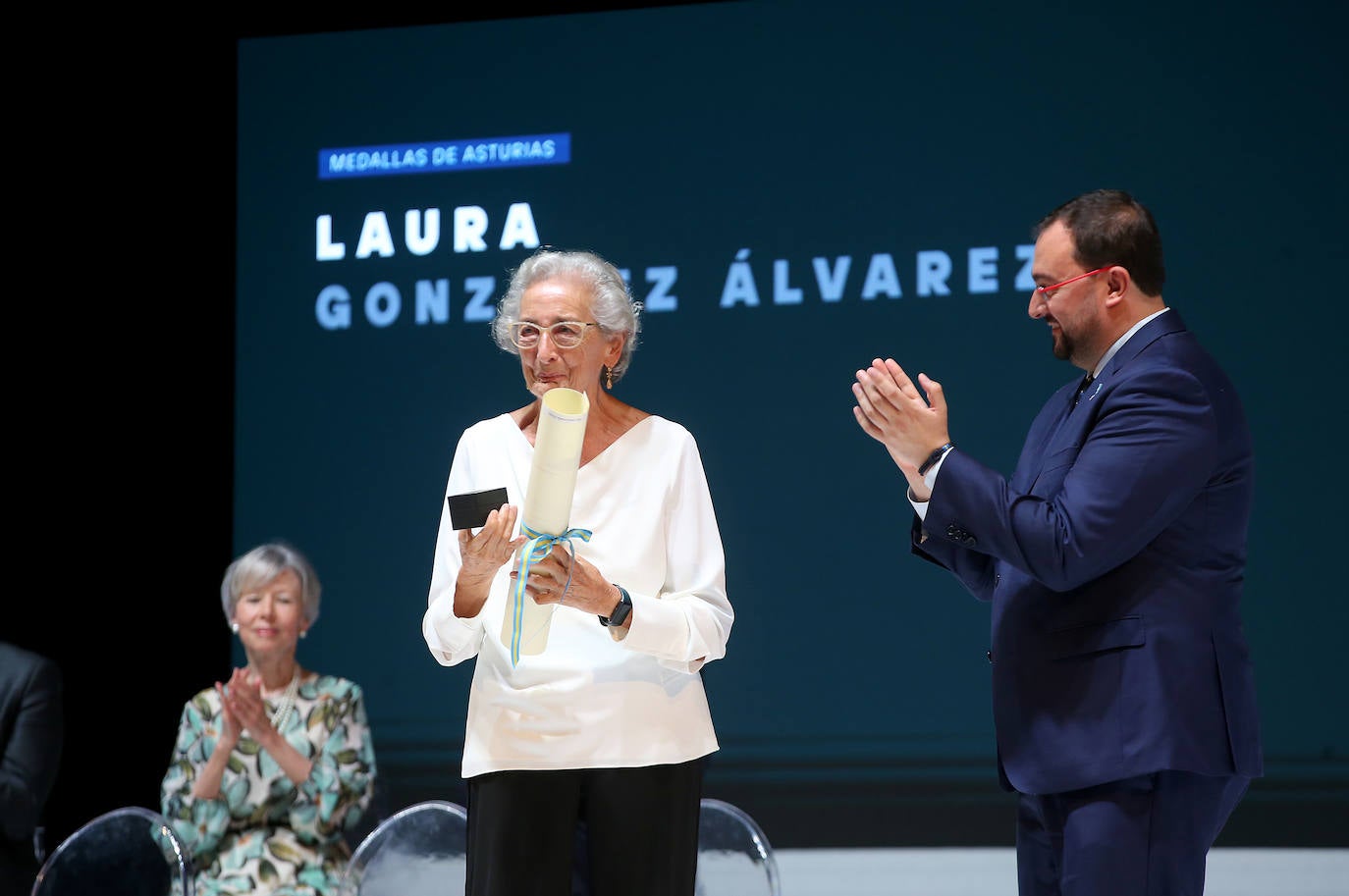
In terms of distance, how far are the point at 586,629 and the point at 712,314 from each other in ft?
7.51

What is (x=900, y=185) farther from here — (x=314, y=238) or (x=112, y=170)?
(x=112, y=170)

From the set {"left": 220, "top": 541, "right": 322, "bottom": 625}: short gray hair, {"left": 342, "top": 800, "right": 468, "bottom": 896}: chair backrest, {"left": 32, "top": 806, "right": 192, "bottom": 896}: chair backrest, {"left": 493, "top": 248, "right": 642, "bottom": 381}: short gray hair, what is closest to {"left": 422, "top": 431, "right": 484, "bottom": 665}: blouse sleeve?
{"left": 493, "top": 248, "right": 642, "bottom": 381}: short gray hair

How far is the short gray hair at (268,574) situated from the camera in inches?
158

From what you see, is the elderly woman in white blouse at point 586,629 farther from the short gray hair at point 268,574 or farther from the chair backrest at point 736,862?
the short gray hair at point 268,574

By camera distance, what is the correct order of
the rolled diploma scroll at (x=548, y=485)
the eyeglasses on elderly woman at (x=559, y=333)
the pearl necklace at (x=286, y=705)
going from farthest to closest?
the pearl necklace at (x=286, y=705) < the eyeglasses on elderly woman at (x=559, y=333) < the rolled diploma scroll at (x=548, y=485)

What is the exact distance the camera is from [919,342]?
4180mm

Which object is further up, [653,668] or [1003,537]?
[1003,537]

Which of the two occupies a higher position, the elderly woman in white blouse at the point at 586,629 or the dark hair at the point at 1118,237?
the dark hair at the point at 1118,237

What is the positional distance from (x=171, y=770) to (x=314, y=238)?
1.69m

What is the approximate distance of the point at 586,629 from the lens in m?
2.14

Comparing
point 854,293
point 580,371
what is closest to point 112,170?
point 854,293

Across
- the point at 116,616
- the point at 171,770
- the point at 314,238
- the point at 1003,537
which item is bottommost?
the point at 171,770

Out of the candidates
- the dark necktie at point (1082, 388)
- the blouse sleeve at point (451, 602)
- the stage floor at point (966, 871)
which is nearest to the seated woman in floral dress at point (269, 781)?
the stage floor at point (966, 871)

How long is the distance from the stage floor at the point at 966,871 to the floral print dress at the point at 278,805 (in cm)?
127
